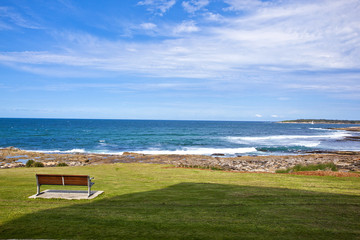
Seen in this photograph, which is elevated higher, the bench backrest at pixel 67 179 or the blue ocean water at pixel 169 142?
the bench backrest at pixel 67 179

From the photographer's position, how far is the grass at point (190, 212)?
599cm

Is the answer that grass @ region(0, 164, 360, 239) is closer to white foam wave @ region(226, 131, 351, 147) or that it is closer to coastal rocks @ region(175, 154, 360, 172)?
coastal rocks @ region(175, 154, 360, 172)

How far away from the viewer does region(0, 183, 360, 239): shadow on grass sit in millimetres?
5926

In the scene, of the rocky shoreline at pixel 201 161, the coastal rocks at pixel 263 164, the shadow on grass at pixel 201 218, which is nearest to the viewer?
the shadow on grass at pixel 201 218

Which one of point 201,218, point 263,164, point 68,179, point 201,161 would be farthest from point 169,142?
point 201,218

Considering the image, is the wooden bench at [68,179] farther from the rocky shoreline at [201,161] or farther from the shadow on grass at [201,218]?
the rocky shoreline at [201,161]

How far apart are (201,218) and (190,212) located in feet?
2.05

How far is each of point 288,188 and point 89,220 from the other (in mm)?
8289

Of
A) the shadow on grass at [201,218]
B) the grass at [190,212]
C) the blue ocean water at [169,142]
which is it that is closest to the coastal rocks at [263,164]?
the grass at [190,212]

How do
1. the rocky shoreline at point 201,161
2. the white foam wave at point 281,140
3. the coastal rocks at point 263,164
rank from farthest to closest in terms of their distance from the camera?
the white foam wave at point 281,140 < the rocky shoreline at point 201,161 < the coastal rocks at point 263,164

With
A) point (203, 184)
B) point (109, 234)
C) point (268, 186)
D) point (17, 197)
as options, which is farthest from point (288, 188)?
point (17, 197)

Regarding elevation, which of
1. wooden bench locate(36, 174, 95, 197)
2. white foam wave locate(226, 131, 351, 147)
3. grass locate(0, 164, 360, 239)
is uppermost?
wooden bench locate(36, 174, 95, 197)

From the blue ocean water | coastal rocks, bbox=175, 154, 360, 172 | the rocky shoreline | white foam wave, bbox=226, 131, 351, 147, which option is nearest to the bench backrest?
coastal rocks, bbox=175, 154, 360, 172

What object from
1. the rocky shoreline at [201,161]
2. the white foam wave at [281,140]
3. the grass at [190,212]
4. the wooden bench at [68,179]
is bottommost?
the white foam wave at [281,140]
